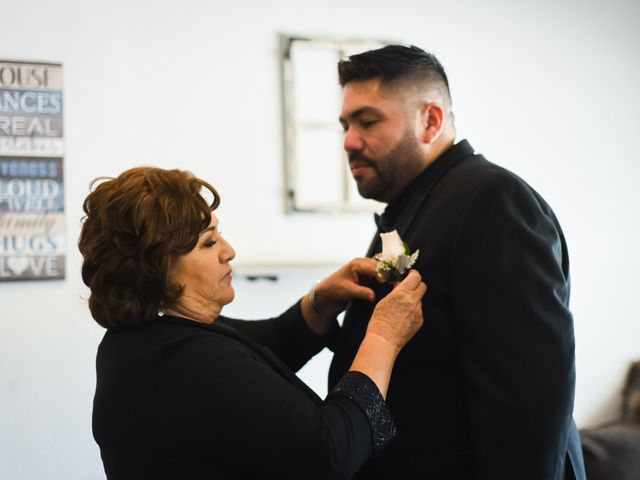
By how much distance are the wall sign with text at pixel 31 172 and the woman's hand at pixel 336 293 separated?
1.41 metres

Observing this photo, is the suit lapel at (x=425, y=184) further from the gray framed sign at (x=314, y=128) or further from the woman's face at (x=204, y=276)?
the gray framed sign at (x=314, y=128)

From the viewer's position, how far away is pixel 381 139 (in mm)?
1950

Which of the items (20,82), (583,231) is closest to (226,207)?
(20,82)

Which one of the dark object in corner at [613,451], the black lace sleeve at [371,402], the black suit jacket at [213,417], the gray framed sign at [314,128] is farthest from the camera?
the gray framed sign at [314,128]

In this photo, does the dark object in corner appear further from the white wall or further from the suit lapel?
the suit lapel

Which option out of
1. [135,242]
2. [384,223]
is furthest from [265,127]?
[135,242]

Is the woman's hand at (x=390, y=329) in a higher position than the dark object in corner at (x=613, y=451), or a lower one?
higher

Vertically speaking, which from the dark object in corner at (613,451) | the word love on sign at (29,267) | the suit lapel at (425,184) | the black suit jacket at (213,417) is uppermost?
the suit lapel at (425,184)

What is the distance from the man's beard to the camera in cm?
193

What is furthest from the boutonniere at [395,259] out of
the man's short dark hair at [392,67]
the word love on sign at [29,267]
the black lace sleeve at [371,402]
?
the word love on sign at [29,267]

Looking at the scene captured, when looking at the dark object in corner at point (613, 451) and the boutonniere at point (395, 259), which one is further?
the dark object in corner at point (613, 451)

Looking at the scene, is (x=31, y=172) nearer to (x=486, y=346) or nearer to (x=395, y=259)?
(x=395, y=259)

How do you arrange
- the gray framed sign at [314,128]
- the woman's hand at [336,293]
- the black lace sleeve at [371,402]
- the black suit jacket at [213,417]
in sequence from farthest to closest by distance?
the gray framed sign at [314,128]
the woman's hand at [336,293]
the black lace sleeve at [371,402]
the black suit jacket at [213,417]

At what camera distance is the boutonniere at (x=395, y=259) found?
165cm
